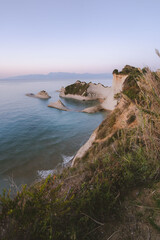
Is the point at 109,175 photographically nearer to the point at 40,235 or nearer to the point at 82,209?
the point at 82,209

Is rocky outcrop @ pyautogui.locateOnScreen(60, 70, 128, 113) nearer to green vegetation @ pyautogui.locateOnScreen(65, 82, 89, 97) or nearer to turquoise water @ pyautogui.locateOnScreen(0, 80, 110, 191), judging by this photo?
green vegetation @ pyautogui.locateOnScreen(65, 82, 89, 97)

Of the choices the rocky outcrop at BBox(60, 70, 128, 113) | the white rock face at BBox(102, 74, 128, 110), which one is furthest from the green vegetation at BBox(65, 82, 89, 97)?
the white rock face at BBox(102, 74, 128, 110)

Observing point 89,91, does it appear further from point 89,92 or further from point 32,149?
point 32,149

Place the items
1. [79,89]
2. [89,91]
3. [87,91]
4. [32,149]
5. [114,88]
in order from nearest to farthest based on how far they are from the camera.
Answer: [32,149], [114,88], [89,91], [87,91], [79,89]

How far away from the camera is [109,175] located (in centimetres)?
257

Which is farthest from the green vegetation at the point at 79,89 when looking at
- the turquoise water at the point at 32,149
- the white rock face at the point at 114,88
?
the turquoise water at the point at 32,149

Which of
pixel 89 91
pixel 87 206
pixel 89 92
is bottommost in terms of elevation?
pixel 87 206

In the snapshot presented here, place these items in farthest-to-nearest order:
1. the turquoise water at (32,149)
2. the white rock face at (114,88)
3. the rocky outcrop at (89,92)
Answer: the rocky outcrop at (89,92), the white rock face at (114,88), the turquoise water at (32,149)

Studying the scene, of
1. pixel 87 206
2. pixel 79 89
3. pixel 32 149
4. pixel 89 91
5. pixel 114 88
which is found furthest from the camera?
pixel 79 89

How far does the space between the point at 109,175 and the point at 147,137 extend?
1.29 m

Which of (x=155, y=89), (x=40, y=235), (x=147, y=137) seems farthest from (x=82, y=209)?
(x=155, y=89)

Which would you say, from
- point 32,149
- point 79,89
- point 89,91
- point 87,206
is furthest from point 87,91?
point 87,206

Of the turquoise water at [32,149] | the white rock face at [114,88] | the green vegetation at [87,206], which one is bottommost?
the turquoise water at [32,149]

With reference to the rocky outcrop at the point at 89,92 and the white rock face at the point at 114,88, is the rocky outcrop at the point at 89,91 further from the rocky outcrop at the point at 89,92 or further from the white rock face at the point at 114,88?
the white rock face at the point at 114,88
